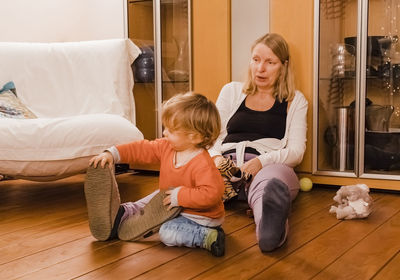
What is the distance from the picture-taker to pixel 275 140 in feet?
6.89

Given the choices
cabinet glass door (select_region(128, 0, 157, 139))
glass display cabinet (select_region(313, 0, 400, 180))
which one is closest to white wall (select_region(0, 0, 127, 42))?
cabinet glass door (select_region(128, 0, 157, 139))

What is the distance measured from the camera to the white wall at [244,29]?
266cm

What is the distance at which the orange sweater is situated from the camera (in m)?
1.41

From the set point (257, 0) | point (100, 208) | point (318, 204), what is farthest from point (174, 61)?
point (100, 208)

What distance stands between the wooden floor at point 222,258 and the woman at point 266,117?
0.22 metres

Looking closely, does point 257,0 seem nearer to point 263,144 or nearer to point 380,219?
point 263,144

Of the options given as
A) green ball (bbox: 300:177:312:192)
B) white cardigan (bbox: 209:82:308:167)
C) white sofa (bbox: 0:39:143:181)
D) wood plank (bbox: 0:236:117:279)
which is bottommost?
green ball (bbox: 300:177:312:192)

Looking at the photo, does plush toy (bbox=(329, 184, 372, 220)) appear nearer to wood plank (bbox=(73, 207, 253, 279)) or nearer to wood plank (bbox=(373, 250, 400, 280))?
wood plank (bbox=(373, 250, 400, 280))

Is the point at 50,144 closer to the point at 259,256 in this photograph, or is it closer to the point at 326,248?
the point at 259,256

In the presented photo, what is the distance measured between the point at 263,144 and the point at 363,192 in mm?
450

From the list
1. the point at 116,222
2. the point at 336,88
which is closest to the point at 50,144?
the point at 116,222

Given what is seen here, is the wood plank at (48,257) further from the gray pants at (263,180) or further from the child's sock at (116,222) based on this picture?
the gray pants at (263,180)

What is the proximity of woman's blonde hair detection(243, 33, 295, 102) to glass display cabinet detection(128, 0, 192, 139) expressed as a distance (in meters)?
0.57

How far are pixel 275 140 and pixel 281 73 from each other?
327mm
